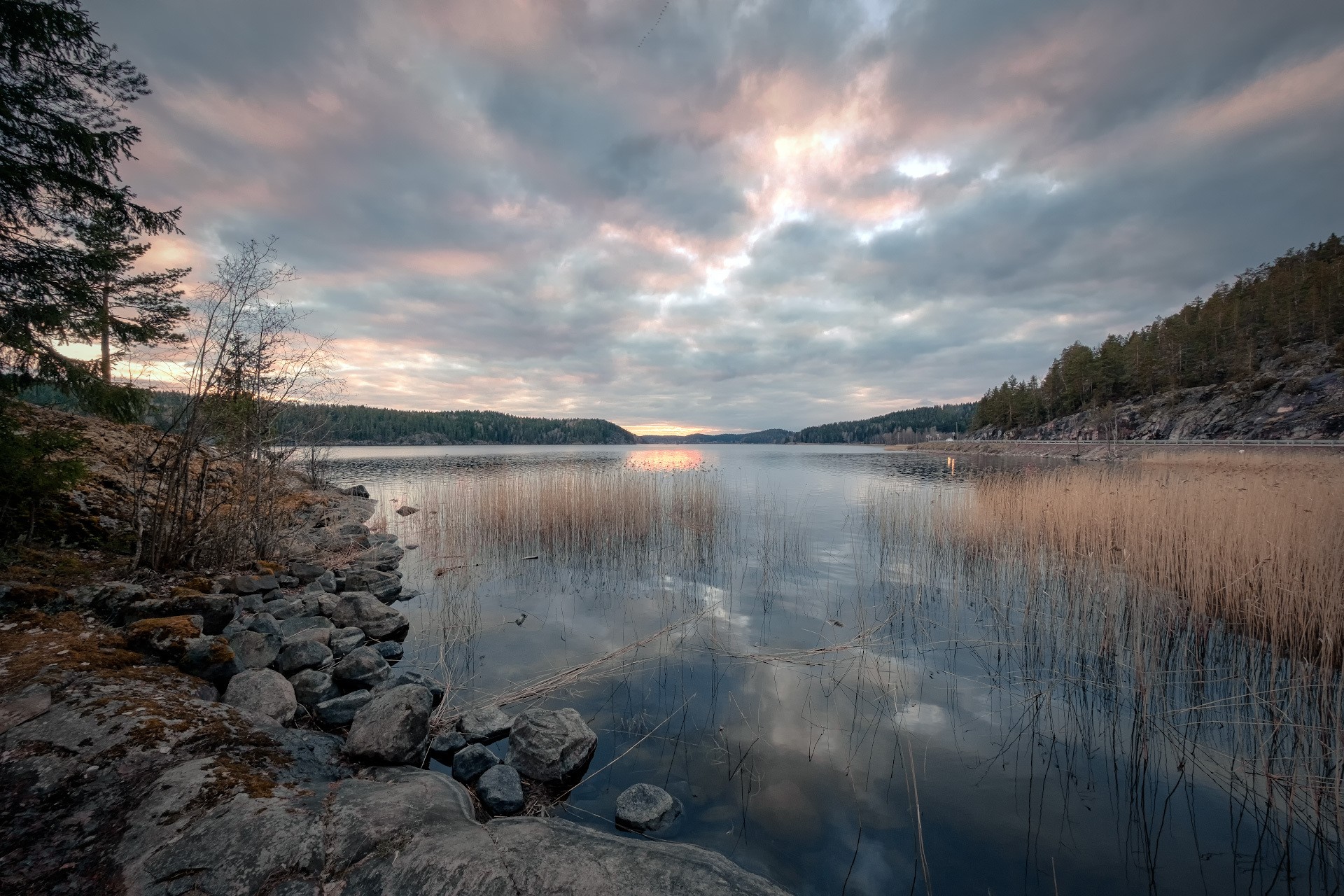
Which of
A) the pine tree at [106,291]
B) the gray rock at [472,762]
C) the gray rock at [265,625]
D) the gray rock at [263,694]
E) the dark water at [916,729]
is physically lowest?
the dark water at [916,729]

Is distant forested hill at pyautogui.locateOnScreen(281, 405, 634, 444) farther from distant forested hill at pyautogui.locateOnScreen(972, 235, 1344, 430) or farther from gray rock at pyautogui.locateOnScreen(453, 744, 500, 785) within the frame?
distant forested hill at pyautogui.locateOnScreen(972, 235, 1344, 430)

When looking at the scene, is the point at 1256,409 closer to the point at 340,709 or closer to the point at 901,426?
the point at 340,709

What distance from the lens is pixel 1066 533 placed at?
350 inches

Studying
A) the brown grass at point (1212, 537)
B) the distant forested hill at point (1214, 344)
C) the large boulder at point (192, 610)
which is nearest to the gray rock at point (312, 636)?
the large boulder at point (192, 610)

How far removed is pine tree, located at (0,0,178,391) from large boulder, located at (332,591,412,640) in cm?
474

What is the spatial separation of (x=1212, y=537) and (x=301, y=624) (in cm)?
1173

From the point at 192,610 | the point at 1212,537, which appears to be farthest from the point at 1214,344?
the point at 192,610

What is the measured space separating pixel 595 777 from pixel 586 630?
3.16 meters

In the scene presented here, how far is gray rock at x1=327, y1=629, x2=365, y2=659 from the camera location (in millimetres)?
5742

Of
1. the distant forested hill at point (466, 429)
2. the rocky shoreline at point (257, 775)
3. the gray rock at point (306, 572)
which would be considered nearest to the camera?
the rocky shoreline at point (257, 775)

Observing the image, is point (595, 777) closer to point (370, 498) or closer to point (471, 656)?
point (471, 656)

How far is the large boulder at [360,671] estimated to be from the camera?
5047mm

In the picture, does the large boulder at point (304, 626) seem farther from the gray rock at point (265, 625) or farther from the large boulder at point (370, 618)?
the large boulder at point (370, 618)

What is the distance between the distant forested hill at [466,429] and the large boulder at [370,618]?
73.2 m
